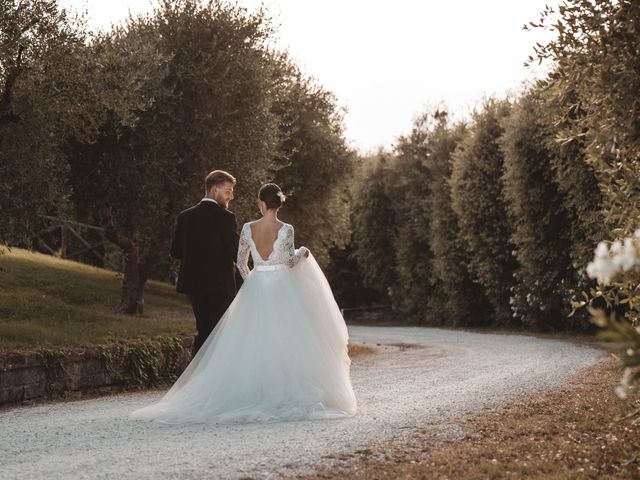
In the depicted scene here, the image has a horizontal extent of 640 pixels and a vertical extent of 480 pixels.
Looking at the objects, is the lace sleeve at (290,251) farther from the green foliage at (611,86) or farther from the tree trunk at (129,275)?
the tree trunk at (129,275)

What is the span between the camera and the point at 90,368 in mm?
11938

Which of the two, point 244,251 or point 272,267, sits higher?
point 244,251

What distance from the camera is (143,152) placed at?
19062mm

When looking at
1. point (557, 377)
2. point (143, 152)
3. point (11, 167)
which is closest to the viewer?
point (557, 377)

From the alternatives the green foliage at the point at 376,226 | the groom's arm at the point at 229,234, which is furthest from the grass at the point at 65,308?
the green foliage at the point at 376,226

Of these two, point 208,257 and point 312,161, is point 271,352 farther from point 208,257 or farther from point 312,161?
point 312,161

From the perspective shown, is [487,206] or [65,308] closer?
[65,308]

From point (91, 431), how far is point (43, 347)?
3755mm

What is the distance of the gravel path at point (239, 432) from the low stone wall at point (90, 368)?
0.51m

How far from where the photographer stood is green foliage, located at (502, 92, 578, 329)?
2328 cm

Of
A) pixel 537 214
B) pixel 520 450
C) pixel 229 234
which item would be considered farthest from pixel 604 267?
pixel 537 214

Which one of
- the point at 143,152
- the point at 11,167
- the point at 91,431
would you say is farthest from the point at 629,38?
the point at 143,152

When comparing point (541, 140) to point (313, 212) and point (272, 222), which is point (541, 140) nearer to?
point (313, 212)

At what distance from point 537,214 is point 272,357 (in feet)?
52.9
